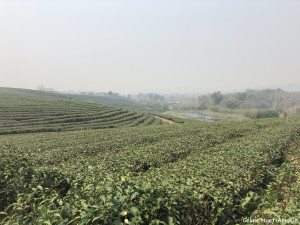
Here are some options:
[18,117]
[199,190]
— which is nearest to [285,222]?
[199,190]

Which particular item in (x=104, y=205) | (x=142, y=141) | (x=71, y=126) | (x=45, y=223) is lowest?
(x=71, y=126)

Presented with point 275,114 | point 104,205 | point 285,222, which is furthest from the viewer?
point 275,114

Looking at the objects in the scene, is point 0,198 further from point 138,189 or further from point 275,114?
point 275,114

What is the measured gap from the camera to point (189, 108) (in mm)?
154750

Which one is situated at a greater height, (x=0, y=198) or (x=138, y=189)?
(x=138, y=189)

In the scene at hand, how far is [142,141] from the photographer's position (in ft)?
54.7

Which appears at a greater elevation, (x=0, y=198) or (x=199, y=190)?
(x=199, y=190)

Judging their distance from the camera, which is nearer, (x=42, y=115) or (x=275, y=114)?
(x=42, y=115)

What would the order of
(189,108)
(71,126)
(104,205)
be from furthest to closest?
(189,108) → (71,126) → (104,205)

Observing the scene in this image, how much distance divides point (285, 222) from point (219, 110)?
134 meters

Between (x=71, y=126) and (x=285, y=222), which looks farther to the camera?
(x=71, y=126)

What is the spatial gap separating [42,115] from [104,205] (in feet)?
166

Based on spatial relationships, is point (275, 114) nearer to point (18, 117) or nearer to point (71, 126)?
point (71, 126)

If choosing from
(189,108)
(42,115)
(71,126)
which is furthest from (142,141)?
(189,108)
